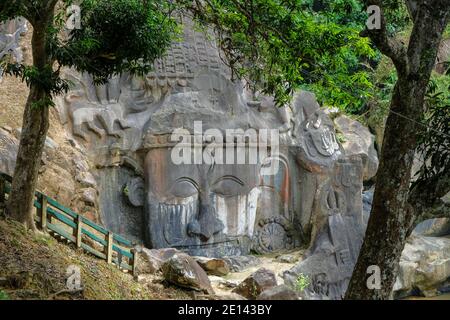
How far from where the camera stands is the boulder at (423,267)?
58.5 ft

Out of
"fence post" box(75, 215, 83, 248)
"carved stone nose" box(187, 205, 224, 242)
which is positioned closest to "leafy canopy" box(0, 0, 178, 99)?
"fence post" box(75, 215, 83, 248)

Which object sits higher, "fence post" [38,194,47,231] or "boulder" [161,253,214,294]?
"fence post" [38,194,47,231]

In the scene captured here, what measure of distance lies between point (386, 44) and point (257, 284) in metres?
4.71

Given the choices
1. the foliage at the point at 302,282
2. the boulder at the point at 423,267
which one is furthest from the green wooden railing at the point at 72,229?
the boulder at the point at 423,267

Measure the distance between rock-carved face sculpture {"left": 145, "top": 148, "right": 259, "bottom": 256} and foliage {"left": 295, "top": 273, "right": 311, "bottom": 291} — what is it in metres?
1.56

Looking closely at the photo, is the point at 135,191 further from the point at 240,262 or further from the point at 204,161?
the point at 240,262

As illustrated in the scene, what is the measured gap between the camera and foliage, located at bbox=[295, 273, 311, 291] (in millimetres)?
14477

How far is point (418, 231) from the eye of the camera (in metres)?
20.7

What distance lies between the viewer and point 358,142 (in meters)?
18.0

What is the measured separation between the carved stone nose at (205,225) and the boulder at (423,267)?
4842 millimetres

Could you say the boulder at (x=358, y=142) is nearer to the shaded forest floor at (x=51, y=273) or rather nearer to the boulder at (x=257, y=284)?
the boulder at (x=257, y=284)

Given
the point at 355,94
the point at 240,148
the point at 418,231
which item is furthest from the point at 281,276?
the point at 418,231

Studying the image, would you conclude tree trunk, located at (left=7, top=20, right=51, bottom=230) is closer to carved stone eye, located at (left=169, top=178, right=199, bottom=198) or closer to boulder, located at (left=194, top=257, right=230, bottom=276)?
boulder, located at (left=194, top=257, right=230, bottom=276)

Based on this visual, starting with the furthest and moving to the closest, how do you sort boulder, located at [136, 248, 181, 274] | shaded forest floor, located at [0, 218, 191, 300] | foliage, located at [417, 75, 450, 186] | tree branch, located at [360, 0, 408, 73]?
boulder, located at [136, 248, 181, 274], foliage, located at [417, 75, 450, 186], shaded forest floor, located at [0, 218, 191, 300], tree branch, located at [360, 0, 408, 73]
